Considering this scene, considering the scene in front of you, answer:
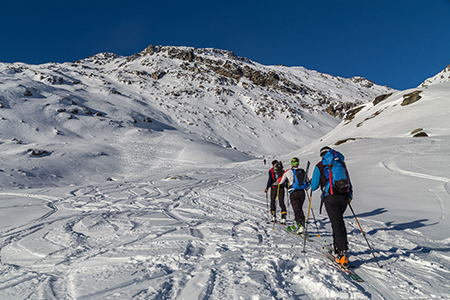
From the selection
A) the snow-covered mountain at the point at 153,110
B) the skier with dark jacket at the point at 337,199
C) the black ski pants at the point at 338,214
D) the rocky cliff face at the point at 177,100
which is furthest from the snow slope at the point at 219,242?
the rocky cliff face at the point at 177,100

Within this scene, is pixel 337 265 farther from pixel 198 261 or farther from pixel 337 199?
pixel 198 261

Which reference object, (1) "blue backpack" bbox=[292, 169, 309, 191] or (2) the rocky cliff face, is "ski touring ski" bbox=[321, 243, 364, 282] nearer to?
(1) "blue backpack" bbox=[292, 169, 309, 191]

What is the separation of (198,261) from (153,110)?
62970 mm

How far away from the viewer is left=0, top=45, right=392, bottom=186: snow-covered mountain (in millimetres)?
26531

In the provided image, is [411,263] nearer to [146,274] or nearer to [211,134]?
[146,274]

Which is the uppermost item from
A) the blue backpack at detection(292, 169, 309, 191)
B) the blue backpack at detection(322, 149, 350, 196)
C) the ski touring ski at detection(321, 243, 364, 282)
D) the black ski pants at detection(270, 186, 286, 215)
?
the blue backpack at detection(322, 149, 350, 196)

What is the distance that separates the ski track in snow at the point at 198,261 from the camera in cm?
303

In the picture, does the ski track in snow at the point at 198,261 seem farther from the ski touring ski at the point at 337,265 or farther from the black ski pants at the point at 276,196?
the black ski pants at the point at 276,196

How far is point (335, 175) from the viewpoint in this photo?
157 inches

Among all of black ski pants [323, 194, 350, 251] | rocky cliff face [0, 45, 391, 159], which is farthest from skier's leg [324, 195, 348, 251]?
rocky cliff face [0, 45, 391, 159]

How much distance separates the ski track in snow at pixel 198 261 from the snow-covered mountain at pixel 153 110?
15.0 m

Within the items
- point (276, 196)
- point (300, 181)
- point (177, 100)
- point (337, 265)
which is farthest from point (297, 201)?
point (177, 100)

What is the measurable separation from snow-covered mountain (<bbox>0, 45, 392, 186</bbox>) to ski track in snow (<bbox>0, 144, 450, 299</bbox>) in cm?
1496

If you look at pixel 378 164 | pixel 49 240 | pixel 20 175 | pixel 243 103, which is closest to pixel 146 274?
pixel 49 240
